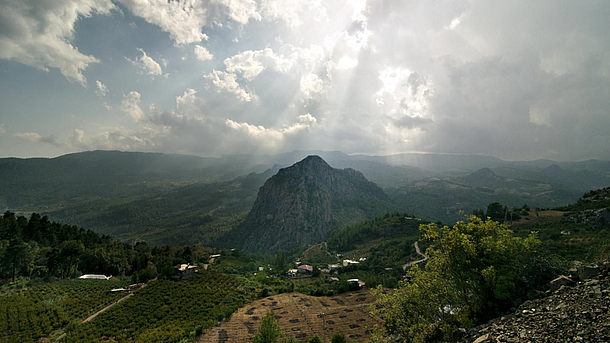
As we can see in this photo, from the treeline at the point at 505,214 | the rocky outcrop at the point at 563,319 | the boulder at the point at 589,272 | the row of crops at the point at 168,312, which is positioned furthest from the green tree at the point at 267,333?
the treeline at the point at 505,214

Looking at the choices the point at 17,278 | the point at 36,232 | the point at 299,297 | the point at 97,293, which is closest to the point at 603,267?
the point at 299,297

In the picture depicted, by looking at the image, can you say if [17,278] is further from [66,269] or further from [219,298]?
[219,298]

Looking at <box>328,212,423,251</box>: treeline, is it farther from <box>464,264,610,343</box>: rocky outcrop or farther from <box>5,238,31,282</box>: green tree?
<box>5,238,31,282</box>: green tree

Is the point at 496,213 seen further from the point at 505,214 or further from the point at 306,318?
the point at 306,318

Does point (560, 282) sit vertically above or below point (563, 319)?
below

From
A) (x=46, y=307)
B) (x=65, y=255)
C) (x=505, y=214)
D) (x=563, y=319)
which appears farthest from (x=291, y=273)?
(x=563, y=319)

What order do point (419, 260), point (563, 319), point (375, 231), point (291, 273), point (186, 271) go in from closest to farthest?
point (563, 319) < point (186, 271) < point (419, 260) < point (291, 273) < point (375, 231)

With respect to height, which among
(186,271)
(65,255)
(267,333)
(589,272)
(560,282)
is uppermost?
(589,272)
